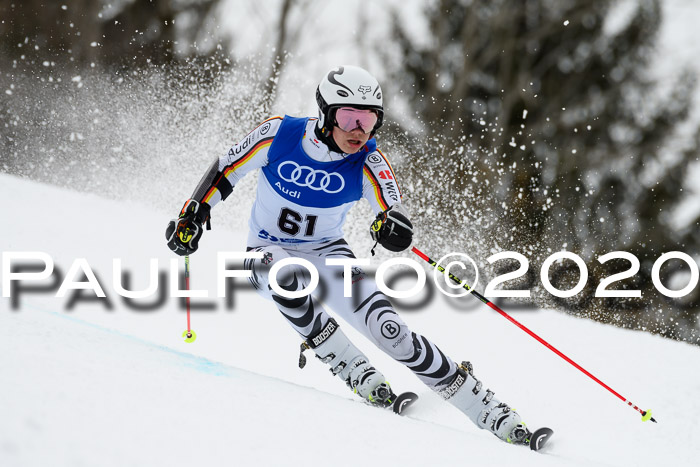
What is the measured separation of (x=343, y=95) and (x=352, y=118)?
0.39 feet

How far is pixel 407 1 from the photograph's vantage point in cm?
1855

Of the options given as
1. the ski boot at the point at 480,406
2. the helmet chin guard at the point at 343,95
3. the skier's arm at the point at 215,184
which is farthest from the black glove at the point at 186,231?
the ski boot at the point at 480,406

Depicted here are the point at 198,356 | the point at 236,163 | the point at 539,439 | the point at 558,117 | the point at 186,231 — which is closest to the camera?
the point at 539,439

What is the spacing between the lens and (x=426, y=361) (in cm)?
312

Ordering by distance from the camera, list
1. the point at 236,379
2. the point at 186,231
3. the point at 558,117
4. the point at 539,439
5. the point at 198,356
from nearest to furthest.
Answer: the point at 236,379, the point at 539,439, the point at 198,356, the point at 186,231, the point at 558,117

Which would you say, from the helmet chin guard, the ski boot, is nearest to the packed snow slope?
the ski boot

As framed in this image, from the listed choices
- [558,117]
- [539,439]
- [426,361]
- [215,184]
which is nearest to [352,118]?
[215,184]

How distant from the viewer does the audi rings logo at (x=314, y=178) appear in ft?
10.7

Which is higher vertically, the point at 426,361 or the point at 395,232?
the point at 395,232

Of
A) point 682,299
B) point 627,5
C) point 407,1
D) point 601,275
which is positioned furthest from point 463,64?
point 682,299

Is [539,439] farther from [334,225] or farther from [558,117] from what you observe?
[558,117]

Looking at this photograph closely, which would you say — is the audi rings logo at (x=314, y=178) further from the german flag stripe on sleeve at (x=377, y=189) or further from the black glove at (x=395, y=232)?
the black glove at (x=395, y=232)

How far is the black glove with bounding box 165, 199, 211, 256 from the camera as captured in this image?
3.20 meters

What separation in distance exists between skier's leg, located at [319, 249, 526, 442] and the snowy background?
34 centimetres
